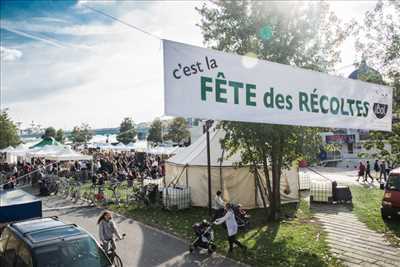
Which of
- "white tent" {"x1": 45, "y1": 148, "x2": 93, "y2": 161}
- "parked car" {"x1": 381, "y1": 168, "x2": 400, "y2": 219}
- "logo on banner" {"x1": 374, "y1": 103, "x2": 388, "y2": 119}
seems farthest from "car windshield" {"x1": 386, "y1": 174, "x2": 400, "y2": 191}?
"white tent" {"x1": 45, "y1": 148, "x2": 93, "y2": 161}

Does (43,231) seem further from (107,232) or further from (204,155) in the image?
(204,155)

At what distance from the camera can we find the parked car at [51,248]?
5.95 m

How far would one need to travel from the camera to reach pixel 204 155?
16375mm

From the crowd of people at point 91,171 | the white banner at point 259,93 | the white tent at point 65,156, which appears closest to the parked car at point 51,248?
the white banner at point 259,93

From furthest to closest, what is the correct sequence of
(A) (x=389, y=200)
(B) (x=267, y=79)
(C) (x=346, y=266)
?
(A) (x=389, y=200) < (C) (x=346, y=266) < (B) (x=267, y=79)

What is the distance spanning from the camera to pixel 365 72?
1145cm

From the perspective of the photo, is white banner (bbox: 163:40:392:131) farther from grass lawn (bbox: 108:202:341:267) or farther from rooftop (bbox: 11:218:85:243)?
grass lawn (bbox: 108:202:341:267)

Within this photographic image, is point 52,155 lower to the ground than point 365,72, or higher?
lower

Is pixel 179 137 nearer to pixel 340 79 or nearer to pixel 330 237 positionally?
pixel 330 237

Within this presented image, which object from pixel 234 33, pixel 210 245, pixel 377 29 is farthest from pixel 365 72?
pixel 210 245

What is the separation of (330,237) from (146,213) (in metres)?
7.38

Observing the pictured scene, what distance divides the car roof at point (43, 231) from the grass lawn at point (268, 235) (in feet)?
14.7

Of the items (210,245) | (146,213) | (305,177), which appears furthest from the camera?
(305,177)

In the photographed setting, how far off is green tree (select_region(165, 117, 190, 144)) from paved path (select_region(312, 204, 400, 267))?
55482mm
